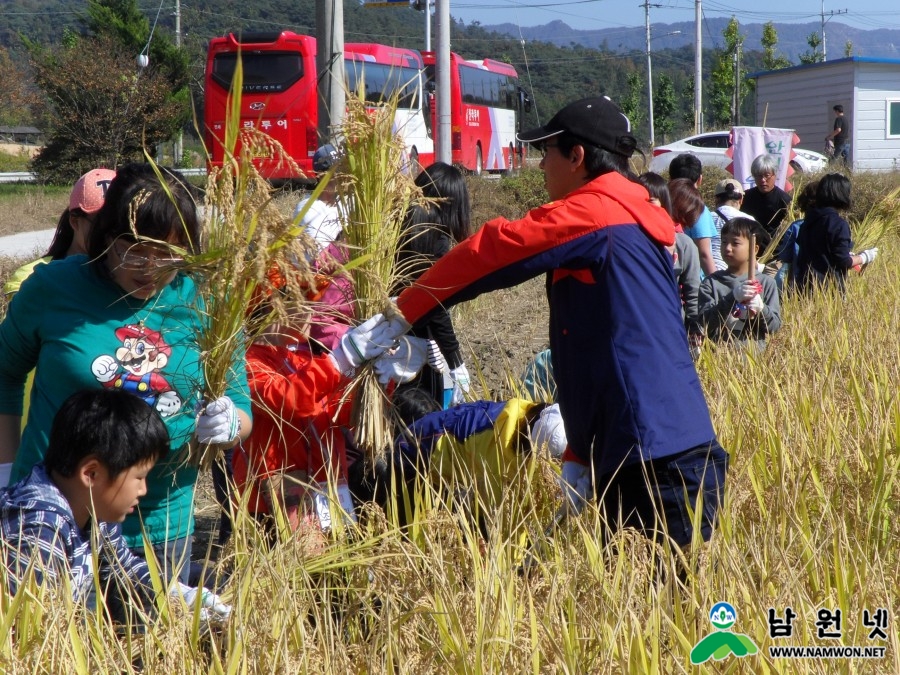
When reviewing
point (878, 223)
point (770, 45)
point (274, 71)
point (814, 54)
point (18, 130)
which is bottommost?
point (878, 223)

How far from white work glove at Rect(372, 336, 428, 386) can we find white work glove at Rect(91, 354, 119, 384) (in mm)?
659

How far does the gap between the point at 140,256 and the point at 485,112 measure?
77.2 ft

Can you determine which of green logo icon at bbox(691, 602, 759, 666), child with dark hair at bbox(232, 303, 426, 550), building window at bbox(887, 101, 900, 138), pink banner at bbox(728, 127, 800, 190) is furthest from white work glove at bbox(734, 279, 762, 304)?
building window at bbox(887, 101, 900, 138)

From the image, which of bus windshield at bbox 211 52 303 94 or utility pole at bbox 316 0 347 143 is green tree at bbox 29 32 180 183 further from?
utility pole at bbox 316 0 347 143

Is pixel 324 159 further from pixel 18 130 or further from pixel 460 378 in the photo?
pixel 18 130

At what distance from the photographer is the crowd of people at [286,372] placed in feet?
6.64

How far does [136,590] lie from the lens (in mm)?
2006

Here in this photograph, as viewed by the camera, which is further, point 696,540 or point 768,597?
point 696,540

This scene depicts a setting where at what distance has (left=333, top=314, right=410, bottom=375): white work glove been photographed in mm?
2441

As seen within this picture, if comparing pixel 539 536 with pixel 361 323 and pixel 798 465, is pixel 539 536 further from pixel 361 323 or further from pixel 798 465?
pixel 798 465

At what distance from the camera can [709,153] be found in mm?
20234

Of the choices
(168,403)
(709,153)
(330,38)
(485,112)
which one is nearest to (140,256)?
(168,403)

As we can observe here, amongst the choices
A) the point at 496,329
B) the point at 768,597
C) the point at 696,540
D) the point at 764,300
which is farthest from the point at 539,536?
the point at 496,329

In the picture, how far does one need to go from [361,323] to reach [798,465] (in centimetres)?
137
